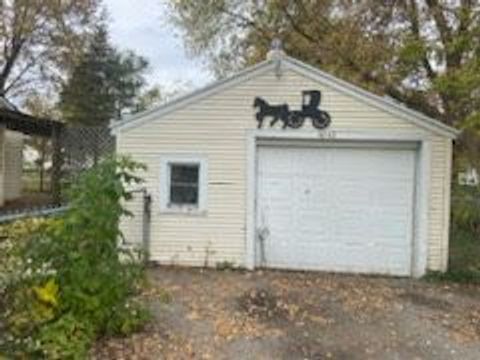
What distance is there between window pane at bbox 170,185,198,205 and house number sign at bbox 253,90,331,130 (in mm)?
1542

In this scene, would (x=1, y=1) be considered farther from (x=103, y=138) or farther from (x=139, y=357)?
(x=139, y=357)

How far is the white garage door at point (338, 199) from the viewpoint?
434 inches

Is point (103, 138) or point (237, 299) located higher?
point (103, 138)

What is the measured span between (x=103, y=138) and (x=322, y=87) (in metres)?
6.94

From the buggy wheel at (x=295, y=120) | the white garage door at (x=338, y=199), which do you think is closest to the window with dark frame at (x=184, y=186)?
the white garage door at (x=338, y=199)

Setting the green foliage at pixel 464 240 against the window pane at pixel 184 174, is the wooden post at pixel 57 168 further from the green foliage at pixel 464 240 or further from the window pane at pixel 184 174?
the green foliage at pixel 464 240

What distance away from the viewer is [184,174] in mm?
11078

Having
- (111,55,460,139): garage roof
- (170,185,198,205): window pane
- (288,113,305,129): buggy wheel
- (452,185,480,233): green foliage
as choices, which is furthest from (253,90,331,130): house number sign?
(452,185,480,233): green foliage

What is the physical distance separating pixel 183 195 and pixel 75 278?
4.88 meters

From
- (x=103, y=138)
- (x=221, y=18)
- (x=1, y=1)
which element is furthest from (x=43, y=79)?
(x=103, y=138)

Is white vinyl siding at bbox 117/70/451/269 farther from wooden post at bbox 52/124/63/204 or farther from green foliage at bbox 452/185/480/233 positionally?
green foliage at bbox 452/185/480/233

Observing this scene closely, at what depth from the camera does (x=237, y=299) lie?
8703 millimetres

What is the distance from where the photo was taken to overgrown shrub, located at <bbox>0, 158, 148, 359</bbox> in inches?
219

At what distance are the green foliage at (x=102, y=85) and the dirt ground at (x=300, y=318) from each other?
3027 centimetres
